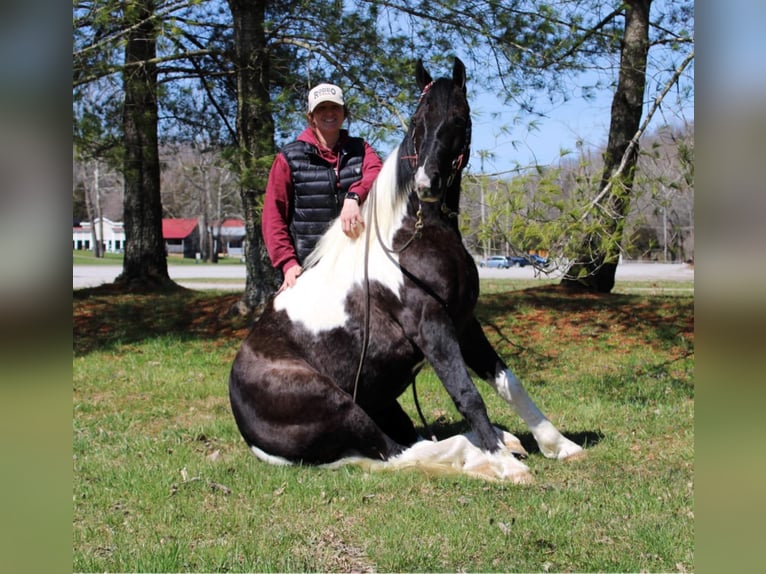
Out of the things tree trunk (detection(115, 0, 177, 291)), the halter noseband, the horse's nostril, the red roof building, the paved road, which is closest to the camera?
the horse's nostril

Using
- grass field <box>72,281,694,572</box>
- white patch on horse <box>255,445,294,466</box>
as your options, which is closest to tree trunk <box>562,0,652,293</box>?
grass field <box>72,281,694,572</box>

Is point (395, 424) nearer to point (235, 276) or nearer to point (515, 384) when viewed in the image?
point (515, 384)

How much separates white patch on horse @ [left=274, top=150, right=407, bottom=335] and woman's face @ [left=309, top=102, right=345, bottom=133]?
1.74 ft

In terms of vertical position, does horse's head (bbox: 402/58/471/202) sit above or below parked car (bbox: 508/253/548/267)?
above

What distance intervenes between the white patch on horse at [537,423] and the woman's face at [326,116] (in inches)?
71.6

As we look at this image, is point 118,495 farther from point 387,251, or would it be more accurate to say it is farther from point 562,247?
point 562,247

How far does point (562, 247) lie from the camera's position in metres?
5.31

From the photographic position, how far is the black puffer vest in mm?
4344

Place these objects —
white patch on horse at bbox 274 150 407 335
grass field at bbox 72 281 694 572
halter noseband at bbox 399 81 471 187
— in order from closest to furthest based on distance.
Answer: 1. grass field at bbox 72 281 694 572
2. halter noseband at bbox 399 81 471 187
3. white patch on horse at bbox 274 150 407 335

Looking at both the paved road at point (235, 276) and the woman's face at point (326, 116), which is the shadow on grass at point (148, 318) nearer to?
the paved road at point (235, 276)

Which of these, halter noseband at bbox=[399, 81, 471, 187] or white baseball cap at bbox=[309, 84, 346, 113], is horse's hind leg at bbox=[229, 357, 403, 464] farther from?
white baseball cap at bbox=[309, 84, 346, 113]

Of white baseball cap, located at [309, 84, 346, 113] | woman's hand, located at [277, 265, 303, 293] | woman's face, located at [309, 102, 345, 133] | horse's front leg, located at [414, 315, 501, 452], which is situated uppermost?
white baseball cap, located at [309, 84, 346, 113]
